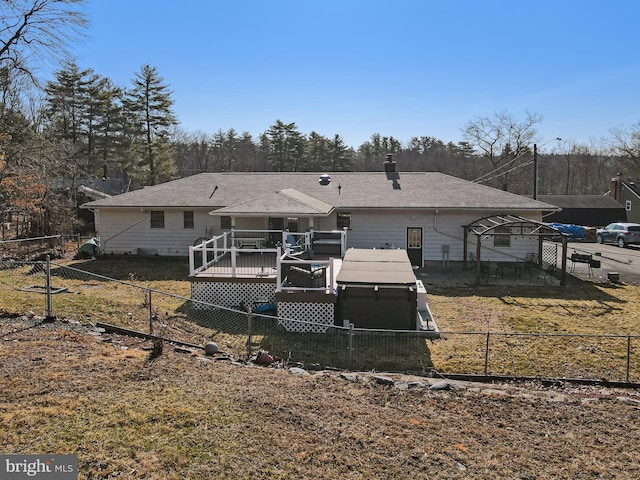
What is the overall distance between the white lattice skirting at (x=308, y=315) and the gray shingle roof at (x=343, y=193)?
938 cm

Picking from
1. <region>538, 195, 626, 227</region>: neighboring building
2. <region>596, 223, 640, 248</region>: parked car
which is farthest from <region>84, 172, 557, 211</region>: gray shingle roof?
<region>538, 195, 626, 227</region>: neighboring building

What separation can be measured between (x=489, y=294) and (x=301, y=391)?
1063cm

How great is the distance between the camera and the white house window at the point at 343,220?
20641mm

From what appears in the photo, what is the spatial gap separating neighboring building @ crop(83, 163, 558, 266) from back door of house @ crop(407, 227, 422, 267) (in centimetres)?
5

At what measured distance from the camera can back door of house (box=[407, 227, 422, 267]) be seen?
20.3m

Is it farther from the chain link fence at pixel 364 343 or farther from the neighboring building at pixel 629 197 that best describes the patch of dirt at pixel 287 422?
the neighboring building at pixel 629 197

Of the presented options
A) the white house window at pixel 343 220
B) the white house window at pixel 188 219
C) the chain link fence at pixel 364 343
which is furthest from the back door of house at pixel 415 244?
the white house window at pixel 188 219

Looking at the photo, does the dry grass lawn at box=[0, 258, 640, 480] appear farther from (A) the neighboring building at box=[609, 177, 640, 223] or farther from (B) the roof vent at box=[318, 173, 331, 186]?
(A) the neighboring building at box=[609, 177, 640, 223]

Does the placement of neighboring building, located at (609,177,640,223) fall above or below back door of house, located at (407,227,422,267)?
above

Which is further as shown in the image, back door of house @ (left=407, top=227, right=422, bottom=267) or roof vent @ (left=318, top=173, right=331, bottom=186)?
roof vent @ (left=318, top=173, right=331, bottom=186)

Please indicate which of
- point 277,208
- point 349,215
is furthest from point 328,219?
point 277,208

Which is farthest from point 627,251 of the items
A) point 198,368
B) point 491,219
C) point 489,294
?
point 198,368

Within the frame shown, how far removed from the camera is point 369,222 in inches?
807

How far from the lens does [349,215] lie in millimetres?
20656
